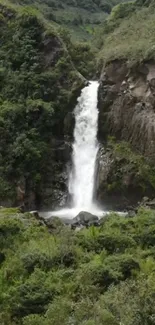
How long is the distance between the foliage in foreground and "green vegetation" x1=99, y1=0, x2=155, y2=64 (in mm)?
16916

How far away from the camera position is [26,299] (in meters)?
15.2

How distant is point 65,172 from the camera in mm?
36250

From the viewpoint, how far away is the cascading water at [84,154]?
113 feet

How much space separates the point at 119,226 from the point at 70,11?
55179 millimetres

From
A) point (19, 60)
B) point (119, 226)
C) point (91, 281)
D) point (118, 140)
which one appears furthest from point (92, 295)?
point (19, 60)

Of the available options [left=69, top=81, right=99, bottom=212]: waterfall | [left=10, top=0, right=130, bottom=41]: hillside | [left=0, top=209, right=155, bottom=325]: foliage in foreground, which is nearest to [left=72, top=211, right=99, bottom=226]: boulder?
[left=0, top=209, right=155, bottom=325]: foliage in foreground

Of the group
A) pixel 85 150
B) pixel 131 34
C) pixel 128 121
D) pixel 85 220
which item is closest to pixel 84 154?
pixel 85 150

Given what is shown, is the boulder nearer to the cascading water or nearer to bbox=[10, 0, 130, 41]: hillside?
the cascading water

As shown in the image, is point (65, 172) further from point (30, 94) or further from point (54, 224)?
point (54, 224)

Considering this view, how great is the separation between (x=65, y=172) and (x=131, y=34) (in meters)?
14.2

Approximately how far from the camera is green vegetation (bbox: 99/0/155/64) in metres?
37.3

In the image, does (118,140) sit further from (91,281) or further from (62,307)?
(62,307)

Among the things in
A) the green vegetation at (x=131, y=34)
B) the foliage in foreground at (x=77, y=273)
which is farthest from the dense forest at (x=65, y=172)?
the green vegetation at (x=131, y=34)

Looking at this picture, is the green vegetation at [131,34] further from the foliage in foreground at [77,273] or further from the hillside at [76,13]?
the foliage in foreground at [77,273]
